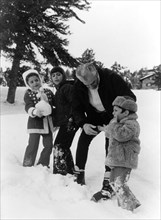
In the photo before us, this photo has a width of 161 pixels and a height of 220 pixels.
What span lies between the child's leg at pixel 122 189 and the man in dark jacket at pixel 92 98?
22 centimetres

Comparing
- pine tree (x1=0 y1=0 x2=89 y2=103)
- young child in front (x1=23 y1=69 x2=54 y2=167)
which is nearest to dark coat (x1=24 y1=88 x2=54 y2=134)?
young child in front (x1=23 y1=69 x2=54 y2=167)

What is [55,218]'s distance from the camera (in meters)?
2.21

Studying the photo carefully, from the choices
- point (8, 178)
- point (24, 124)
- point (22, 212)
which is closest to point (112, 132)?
point (22, 212)

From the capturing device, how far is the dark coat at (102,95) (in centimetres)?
287

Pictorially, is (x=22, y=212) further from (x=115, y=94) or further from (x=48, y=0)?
(x=48, y=0)

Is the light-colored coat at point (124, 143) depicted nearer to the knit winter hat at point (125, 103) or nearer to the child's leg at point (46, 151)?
the knit winter hat at point (125, 103)

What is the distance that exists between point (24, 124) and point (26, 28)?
8177mm

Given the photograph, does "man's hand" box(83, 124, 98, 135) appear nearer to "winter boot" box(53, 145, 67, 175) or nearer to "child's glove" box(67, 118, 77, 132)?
"child's glove" box(67, 118, 77, 132)

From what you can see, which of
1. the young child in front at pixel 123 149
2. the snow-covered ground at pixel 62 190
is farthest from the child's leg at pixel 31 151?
the young child in front at pixel 123 149

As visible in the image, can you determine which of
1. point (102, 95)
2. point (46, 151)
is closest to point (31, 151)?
point (46, 151)

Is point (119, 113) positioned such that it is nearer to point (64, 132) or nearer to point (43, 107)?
point (64, 132)

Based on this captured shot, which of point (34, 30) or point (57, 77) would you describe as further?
point (34, 30)

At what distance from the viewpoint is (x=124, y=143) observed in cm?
257

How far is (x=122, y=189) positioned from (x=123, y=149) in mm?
330
